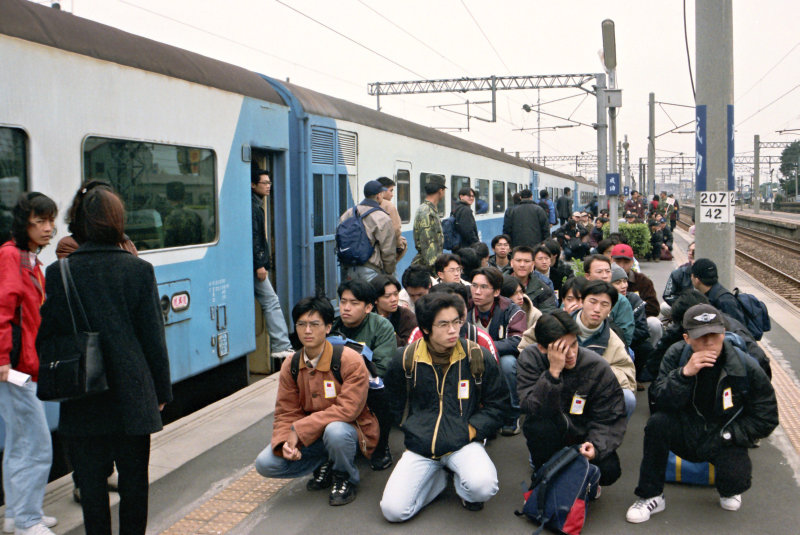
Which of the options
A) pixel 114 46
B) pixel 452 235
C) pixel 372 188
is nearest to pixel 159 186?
pixel 114 46

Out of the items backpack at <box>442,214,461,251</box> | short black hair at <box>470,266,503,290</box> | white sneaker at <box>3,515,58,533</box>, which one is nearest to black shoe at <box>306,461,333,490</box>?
white sneaker at <box>3,515,58,533</box>

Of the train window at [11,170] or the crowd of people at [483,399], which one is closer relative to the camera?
the crowd of people at [483,399]

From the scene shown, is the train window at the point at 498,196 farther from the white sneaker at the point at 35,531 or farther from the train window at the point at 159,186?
the white sneaker at the point at 35,531

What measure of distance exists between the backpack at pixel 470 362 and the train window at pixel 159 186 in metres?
2.06

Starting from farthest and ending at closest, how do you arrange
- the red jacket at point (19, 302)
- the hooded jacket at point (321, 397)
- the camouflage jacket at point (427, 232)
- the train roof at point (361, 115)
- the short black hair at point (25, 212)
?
the camouflage jacket at point (427, 232) < the train roof at point (361, 115) < the hooded jacket at point (321, 397) < the short black hair at point (25, 212) < the red jacket at point (19, 302)

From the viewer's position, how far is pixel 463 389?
4.19 m

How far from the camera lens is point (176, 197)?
5641mm

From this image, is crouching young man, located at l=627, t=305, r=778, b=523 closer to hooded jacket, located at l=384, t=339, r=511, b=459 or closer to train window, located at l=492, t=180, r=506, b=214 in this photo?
hooded jacket, located at l=384, t=339, r=511, b=459

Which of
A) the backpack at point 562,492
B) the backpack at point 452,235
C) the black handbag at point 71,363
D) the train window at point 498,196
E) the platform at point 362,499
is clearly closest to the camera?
the black handbag at point 71,363

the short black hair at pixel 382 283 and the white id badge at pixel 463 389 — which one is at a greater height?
the short black hair at pixel 382 283

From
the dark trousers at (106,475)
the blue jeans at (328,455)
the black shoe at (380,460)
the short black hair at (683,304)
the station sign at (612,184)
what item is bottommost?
the black shoe at (380,460)

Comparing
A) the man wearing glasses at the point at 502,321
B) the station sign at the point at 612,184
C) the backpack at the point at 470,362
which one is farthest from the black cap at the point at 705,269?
the station sign at the point at 612,184

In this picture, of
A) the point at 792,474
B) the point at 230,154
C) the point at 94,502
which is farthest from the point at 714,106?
the point at 94,502

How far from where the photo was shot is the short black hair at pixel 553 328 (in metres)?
3.93
